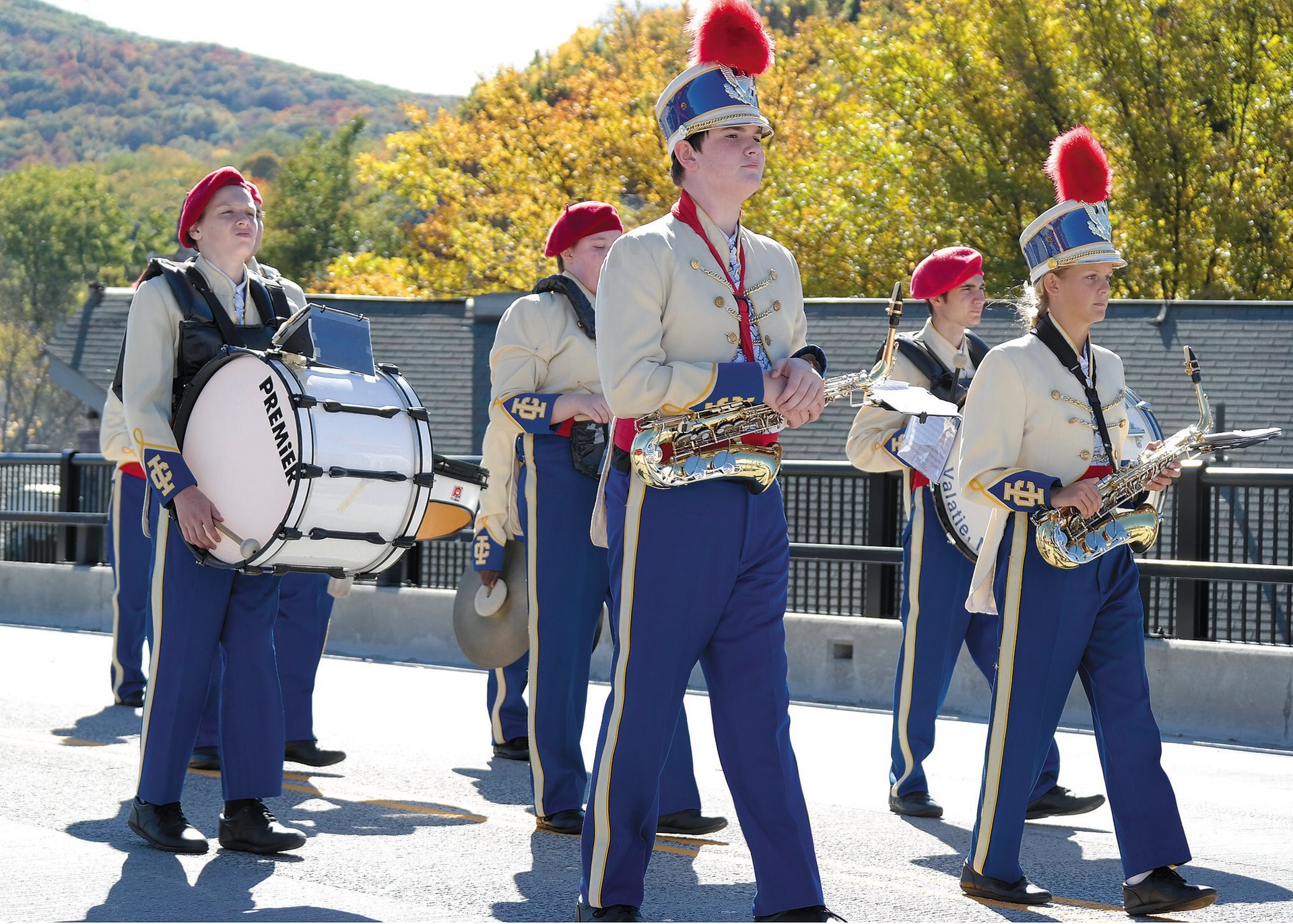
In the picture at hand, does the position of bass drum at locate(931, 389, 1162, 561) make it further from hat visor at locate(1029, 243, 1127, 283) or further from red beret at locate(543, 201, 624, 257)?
red beret at locate(543, 201, 624, 257)

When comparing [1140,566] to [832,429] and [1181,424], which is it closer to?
[1181,424]

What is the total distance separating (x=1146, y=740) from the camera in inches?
217

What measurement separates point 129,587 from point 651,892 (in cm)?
545

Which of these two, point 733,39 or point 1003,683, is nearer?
point 733,39

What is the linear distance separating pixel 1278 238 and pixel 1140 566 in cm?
2174

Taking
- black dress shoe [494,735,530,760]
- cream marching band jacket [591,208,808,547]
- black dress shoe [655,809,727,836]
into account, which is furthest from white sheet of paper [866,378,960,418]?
black dress shoe [494,735,530,760]

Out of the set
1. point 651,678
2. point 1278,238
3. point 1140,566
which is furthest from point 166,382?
point 1278,238

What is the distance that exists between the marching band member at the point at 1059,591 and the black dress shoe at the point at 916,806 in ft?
4.98

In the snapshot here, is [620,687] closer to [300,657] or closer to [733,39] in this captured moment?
[733,39]

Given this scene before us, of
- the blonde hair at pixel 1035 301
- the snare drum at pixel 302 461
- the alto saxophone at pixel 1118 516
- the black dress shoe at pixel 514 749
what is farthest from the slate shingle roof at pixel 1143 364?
the alto saxophone at pixel 1118 516

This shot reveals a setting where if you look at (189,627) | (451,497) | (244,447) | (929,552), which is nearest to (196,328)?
(244,447)

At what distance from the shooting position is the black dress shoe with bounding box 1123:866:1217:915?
5.37 metres

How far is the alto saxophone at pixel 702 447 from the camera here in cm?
478

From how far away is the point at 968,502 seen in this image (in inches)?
282
